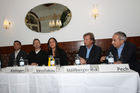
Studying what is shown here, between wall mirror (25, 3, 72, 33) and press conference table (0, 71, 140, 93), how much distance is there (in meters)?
2.94

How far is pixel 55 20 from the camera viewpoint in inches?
171

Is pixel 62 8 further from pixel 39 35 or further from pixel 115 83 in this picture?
pixel 115 83

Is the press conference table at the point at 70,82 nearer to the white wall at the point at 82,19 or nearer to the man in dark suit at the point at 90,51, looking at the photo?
the man in dark suit at the point at 90,51

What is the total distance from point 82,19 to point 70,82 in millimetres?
3096

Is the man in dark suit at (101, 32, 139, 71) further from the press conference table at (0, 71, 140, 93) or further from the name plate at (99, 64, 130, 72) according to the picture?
the press conference table at (0, 71, 140, 93)

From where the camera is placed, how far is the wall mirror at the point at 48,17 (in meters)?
4.24

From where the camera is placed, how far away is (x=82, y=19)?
164 inches

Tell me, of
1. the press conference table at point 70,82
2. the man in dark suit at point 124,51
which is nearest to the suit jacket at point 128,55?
the man in dark suit at point 124,51

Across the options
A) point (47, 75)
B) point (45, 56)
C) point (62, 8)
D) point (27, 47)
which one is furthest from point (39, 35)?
point (47, 75)

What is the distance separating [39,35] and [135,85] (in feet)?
12.5

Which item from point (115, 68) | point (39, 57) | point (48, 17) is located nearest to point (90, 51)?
point (115, 68)

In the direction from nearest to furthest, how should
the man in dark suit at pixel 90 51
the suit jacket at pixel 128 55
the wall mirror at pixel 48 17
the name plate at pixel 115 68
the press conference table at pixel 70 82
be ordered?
the press conference table at pixel 70 82
the name plate at pixel 115 68
the suit jacket at pixel 128 55
the man in dark suit at pixel 90 51
the wall mirror at pixel 48 17

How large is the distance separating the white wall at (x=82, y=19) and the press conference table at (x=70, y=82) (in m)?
2.87

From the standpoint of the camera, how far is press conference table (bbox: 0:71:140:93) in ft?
4.26
